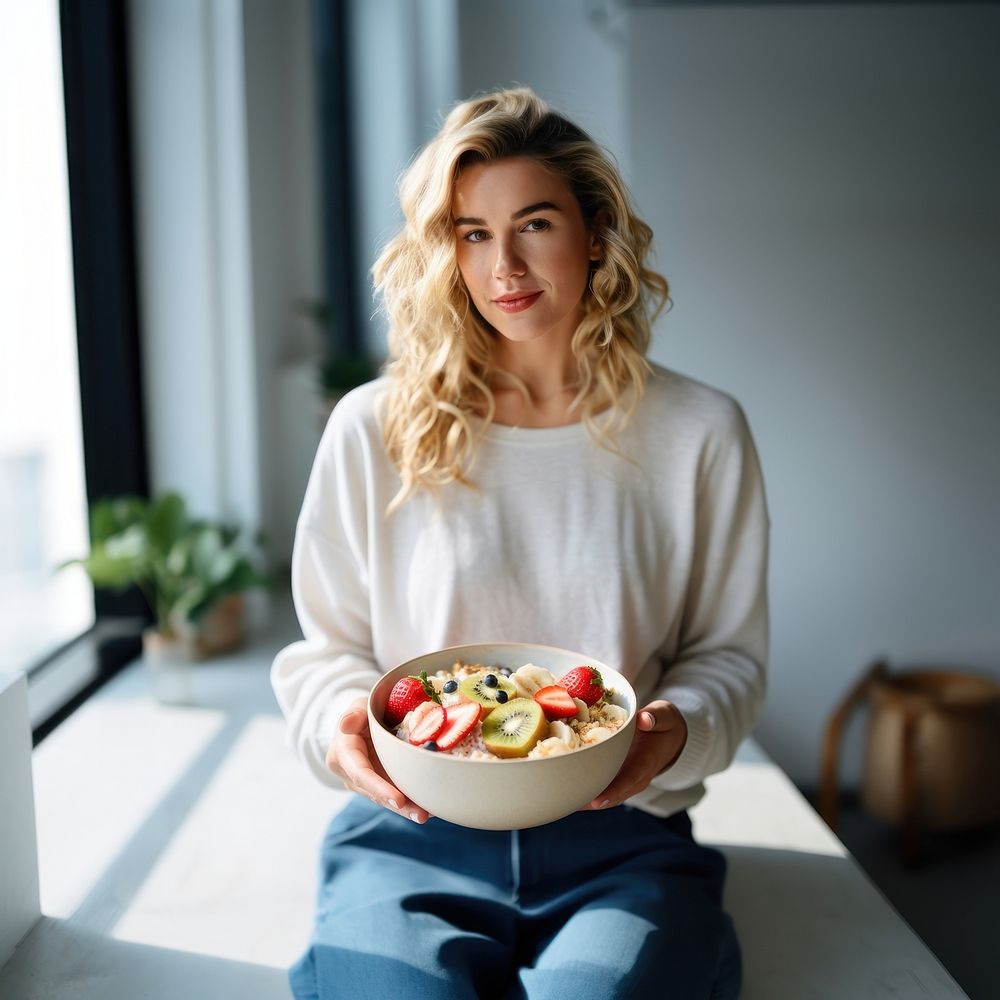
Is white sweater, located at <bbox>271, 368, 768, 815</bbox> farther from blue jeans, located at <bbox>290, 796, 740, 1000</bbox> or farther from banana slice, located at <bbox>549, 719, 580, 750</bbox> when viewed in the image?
banana slice, located at <bbox>549, 719, 580, 750</bbox>

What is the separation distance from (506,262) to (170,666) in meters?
1.39

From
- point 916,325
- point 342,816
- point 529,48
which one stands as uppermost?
point 529,48

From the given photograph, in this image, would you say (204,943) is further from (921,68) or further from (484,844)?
(921,68)

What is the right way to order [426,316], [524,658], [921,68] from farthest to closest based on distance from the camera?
[921,68], [426,316], [524,658]

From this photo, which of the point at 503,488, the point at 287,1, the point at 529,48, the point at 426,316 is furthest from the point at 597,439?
the point at 287,1

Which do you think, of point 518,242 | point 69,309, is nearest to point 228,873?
point 518,242

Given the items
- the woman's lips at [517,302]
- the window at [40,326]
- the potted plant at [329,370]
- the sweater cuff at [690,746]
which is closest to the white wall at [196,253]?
the window at [40,326]

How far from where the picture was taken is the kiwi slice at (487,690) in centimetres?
106

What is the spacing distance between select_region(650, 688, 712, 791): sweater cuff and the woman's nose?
561 millimetres

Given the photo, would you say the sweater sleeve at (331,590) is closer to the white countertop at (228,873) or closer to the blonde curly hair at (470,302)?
the blonde curly hair at (470,302)

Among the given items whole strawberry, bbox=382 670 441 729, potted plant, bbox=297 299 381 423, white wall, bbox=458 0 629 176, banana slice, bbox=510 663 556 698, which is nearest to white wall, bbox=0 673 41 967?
whole strawberry, bbox=382 670 441 729

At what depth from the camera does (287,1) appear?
330cm

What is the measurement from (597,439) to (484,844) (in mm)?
539

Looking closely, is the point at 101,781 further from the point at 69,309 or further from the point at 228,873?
the point at 69,309
